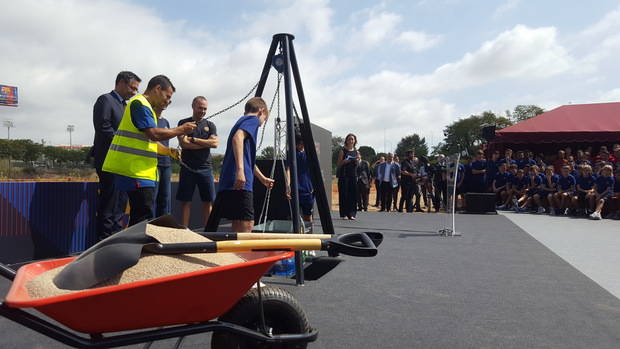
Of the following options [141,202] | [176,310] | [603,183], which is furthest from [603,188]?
[176,310]

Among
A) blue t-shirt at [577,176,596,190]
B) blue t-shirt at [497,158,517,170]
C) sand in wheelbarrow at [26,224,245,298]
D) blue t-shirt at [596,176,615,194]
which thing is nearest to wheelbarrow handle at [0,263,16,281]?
sand in wheelbarrow at [26,224,245,298]

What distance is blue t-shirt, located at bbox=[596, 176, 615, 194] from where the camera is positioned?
10.4 meters

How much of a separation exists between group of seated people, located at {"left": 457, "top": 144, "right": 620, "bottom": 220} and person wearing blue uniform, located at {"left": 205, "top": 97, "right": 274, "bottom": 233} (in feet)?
31.7

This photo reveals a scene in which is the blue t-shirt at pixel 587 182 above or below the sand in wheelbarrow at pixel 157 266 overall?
above

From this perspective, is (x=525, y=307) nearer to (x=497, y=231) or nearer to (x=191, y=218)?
(x=497, y=231)

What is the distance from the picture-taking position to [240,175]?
322 centimetres

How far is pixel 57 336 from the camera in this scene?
151 cm

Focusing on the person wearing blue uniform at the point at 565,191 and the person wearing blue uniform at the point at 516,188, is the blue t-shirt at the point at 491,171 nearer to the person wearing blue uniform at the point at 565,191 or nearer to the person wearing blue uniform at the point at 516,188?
the person wearing blue uniform at the point at 516,188

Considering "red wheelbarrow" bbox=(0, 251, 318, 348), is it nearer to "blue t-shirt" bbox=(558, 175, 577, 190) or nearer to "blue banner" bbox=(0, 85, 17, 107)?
"blue t-shirt" bbox=(558, 175, 577, 190)

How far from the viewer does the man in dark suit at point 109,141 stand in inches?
161

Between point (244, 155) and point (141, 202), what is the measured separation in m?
0.94

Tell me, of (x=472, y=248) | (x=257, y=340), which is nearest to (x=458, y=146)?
(x=472, y=248)

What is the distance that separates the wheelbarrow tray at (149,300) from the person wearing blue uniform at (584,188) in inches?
446

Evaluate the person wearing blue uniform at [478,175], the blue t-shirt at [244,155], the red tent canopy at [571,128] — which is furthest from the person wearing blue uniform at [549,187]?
the blue t-shirt at [244,155]
